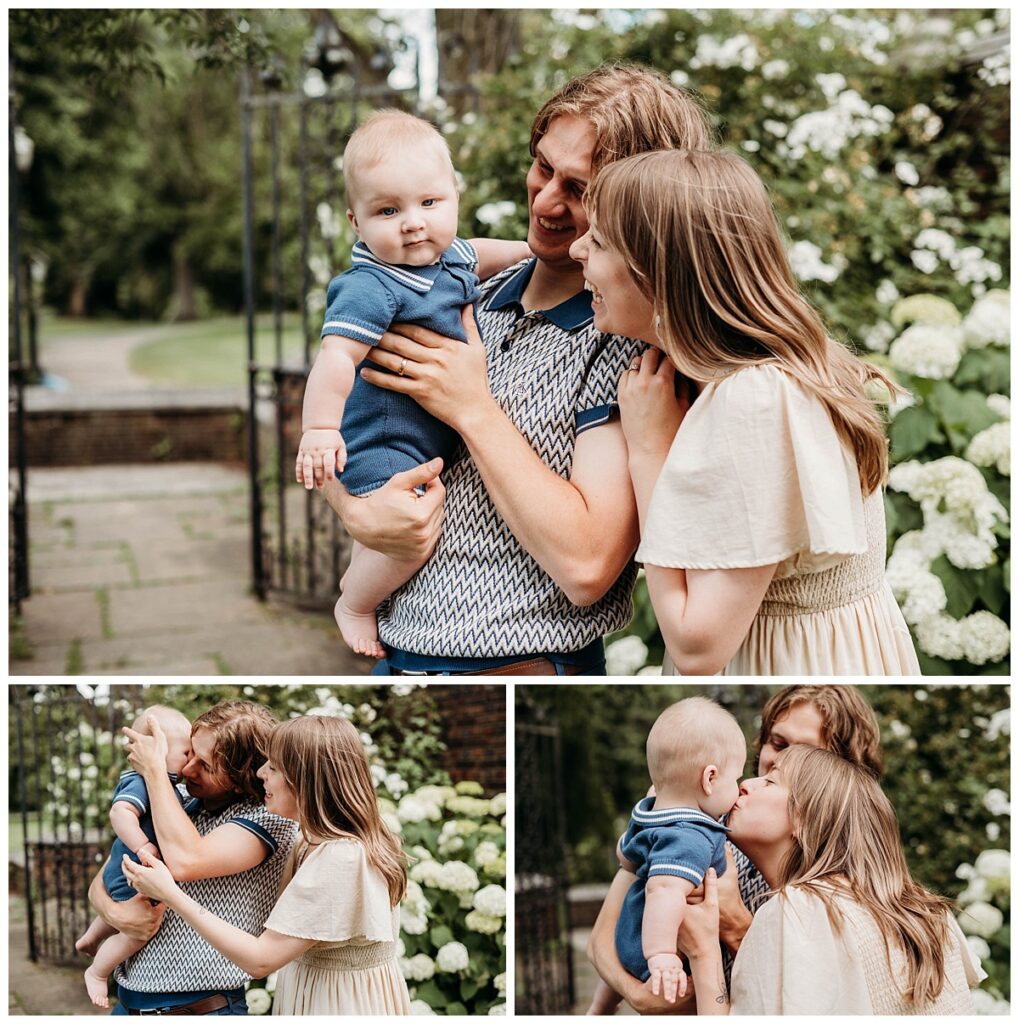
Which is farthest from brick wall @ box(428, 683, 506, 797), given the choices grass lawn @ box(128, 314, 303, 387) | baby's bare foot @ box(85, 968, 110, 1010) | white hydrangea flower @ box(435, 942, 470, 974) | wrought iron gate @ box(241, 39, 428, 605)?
grass lawn @ box(128, 314, 303, 387)

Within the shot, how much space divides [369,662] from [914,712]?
87.4 inches

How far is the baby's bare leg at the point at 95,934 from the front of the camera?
2.17m

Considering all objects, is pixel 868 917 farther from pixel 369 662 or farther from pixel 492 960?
pixel 369 662

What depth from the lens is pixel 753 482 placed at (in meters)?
1.54

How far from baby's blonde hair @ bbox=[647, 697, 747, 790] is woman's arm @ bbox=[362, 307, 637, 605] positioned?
0.42 metres

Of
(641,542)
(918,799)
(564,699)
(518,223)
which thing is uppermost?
(518,223)

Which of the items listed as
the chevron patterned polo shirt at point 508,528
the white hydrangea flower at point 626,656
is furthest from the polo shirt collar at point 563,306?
the white hydrangea flower at point 626,656

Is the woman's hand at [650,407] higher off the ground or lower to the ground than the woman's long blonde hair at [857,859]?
higher

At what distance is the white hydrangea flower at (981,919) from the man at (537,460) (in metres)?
2.19

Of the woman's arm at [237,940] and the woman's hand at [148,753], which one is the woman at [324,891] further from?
the woman's hand at [148,753]

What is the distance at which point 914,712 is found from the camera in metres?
3.87

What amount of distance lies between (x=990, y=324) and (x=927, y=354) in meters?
0.30

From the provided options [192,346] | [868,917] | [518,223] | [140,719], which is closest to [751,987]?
[868,917]

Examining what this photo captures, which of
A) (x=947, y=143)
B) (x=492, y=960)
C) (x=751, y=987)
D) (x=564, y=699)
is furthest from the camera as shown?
(x=947, y=143)
